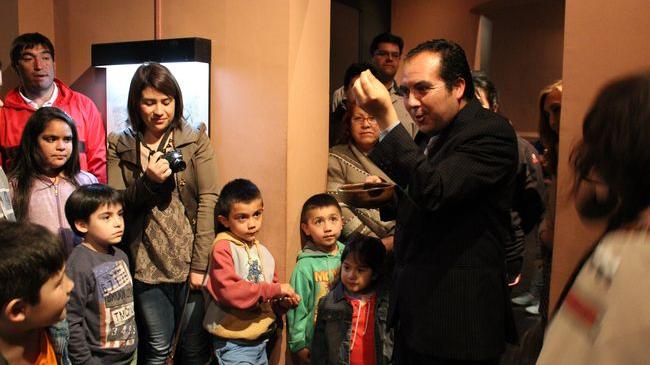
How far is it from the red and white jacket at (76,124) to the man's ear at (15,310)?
6.22 ft

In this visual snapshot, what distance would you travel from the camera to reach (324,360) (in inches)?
132

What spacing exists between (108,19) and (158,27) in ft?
1.34

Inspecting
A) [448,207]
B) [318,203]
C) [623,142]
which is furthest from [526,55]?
[623,142]

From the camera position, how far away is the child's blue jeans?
11.0ft

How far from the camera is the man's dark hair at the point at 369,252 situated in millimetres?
3238

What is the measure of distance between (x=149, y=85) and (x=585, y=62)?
198 cm

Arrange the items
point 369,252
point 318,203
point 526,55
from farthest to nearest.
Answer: point 526,55, point 318,203, point 369,252

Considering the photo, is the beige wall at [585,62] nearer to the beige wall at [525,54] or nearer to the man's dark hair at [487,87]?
the man's dark hair at [487,87]

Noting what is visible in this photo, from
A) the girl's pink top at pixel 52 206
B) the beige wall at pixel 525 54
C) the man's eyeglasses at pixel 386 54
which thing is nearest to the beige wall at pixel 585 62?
the girl's pink top at pixel 52 206

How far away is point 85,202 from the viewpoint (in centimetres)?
302

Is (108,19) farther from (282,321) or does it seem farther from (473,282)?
(473,282)

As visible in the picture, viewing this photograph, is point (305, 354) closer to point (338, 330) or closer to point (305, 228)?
point (338, 330)

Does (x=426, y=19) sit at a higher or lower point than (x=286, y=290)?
higher

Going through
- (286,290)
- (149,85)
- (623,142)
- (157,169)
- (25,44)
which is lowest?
(286,290)
